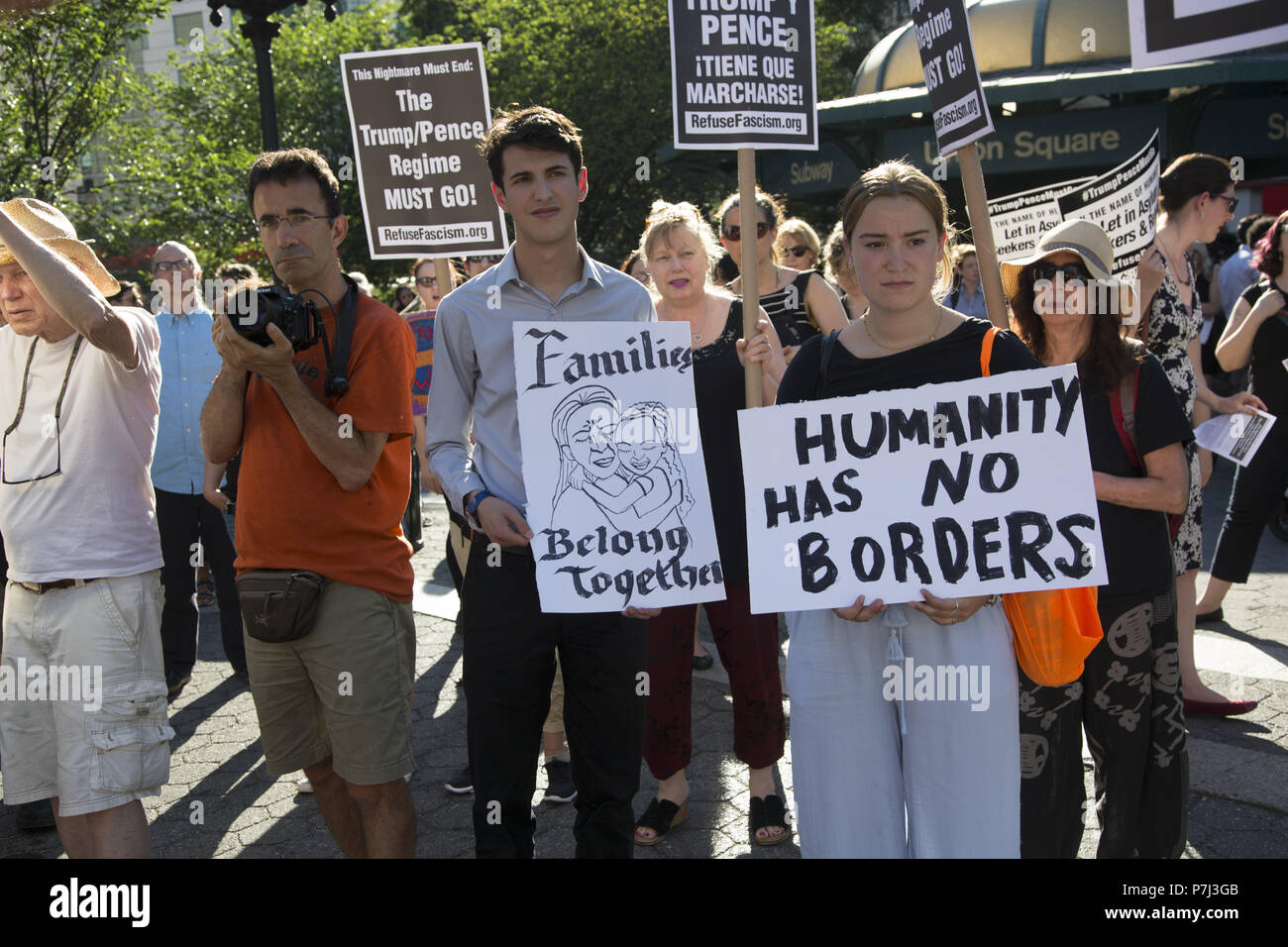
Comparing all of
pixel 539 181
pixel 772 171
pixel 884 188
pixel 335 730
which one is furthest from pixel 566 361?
pixel 772 171

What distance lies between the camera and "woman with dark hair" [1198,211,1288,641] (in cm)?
575

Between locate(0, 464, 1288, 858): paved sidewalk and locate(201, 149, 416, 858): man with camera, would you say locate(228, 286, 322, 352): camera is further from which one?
locate(0, 464, 1288, 858): paved sidewalk

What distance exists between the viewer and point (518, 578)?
295cm

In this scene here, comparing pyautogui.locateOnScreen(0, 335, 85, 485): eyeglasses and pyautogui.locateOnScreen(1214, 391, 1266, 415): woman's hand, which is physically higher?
pyautogui.locateOnScreen(0, 335, 85, 485): eyeglasses

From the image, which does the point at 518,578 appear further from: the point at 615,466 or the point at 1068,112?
the point at 1068,112

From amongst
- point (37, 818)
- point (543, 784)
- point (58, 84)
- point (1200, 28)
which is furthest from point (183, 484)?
point (58, 84)

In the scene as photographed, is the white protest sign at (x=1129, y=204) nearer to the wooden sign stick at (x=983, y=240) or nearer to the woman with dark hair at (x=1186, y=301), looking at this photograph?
the woman with dark hair at (x=1186, y=301)

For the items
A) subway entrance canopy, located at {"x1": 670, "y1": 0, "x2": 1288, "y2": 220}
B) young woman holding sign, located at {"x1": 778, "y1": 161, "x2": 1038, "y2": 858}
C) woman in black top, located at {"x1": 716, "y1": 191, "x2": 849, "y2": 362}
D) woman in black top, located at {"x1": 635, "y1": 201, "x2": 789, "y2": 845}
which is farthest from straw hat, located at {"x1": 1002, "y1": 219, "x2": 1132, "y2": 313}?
subway entrance canopy, located at {"x1": 670, "y1": 0, "x2": 1288, "y2": 220}

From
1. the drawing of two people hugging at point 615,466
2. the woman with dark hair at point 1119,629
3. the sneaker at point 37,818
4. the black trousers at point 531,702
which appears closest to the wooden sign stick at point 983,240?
the woman with dark hair at point 1119,629

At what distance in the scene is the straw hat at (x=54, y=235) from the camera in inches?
133

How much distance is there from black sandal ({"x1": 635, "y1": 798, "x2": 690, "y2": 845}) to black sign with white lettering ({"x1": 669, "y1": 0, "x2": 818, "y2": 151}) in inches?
90.2
